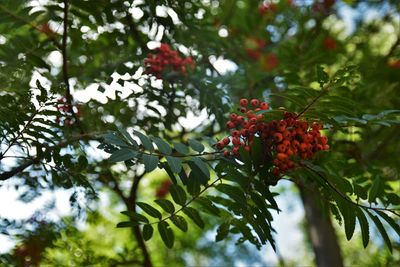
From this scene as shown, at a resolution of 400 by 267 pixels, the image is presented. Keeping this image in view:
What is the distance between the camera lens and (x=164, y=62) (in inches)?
84.7

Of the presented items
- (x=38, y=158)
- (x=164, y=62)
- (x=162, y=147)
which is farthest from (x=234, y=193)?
(x=164, y=62)

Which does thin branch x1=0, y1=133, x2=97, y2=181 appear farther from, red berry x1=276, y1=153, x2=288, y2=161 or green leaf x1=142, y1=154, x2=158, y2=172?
red berry x1=276, y1=153, x2=288, y2=161

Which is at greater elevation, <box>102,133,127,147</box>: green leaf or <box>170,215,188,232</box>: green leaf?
<box>102,133,127,147</box>: green leaf

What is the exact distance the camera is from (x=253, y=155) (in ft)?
4.66

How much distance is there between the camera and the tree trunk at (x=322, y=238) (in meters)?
3.24

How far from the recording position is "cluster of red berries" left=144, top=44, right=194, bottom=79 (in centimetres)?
213

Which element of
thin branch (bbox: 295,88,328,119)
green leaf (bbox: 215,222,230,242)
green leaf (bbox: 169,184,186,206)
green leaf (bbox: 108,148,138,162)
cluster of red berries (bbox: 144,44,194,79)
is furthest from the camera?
cluster of red berries (bbox: 144,44,194,79)

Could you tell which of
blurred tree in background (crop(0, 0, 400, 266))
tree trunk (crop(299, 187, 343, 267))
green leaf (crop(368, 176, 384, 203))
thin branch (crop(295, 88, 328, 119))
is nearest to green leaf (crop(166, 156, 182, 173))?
blurred tree in background (crop(0, 0, 400, 266))

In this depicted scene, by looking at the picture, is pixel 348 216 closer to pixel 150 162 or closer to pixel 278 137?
pixel 278 137

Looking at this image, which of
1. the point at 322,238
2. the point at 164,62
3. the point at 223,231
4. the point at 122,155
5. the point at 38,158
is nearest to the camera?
the point at 122,155

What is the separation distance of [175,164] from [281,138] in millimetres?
309

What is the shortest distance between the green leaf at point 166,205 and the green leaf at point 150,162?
24 cm

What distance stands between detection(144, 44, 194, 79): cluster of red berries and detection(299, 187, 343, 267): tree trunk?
1.42 metres

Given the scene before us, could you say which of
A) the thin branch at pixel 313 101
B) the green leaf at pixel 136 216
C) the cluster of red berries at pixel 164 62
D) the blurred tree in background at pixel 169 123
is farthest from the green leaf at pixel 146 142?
the cluster of red berries at pixel 164 62
